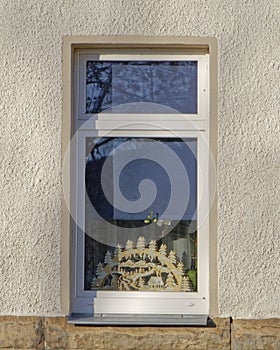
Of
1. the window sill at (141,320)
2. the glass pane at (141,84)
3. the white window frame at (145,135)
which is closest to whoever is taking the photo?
the window sill at (141,320)

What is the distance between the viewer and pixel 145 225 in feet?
18.3

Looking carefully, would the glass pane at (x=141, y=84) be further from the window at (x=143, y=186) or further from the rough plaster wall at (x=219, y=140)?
the rough plaster wall at (x=219, y=140)

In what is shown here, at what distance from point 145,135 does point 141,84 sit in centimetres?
36

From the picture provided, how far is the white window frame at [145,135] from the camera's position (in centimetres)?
549

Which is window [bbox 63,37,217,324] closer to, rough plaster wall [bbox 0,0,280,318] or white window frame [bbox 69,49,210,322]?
white window frame [bbox 69,49,210,322]

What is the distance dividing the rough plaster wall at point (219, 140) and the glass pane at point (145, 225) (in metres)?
0.24

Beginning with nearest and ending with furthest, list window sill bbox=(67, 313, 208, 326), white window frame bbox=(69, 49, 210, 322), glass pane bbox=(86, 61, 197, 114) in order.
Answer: window sill bbox=(67, 313, 208, 326), white window frame bbox=(69, 49, 210, 322), glass pane bbox=(86, 61, 197, 114)

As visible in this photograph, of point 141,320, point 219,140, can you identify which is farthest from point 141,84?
point 141,320

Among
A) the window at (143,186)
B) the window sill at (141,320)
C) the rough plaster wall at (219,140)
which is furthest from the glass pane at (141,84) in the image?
the window sill at (141,320)

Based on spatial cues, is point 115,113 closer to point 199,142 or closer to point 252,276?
point 199,142

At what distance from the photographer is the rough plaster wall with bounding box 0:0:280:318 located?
5.43m

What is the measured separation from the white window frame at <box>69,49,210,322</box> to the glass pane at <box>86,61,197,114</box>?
5 centimetres

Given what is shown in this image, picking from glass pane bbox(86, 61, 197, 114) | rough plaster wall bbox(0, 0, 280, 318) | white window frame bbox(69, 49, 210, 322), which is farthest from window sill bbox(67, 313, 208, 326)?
glass pane bbox(86, 61, 197, 114)

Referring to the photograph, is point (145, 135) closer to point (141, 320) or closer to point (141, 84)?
point (141, 84)
